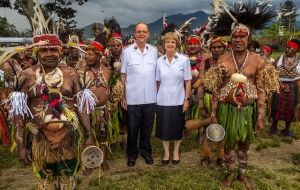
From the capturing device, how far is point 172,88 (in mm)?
5730

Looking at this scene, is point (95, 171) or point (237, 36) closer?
point (237, 36)

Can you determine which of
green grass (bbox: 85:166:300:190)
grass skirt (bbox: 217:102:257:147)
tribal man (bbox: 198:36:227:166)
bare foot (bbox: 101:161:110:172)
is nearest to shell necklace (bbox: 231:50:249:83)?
grass skirt (bbox: 217:102:257:147)

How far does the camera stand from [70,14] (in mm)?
32844

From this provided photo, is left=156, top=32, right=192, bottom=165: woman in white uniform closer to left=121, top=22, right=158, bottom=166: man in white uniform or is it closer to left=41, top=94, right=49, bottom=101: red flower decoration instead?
left=121, top=22, right=158, bottom=166: man in white uniform

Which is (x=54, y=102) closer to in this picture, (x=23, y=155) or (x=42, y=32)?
(x=23, y=155)

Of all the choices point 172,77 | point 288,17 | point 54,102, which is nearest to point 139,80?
point 172,77

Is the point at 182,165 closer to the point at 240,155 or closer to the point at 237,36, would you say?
the point at 240,155

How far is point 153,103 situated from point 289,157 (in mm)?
2608

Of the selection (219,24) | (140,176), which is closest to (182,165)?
(140,176)

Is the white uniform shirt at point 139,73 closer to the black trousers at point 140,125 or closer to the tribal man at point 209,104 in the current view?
the black trousers at point 140,125

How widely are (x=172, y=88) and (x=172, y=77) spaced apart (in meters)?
0.17

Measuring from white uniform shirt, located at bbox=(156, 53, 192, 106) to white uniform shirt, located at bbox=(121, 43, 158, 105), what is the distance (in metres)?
0.12

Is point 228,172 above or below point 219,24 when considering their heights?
below

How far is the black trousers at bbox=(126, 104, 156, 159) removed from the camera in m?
5.86
